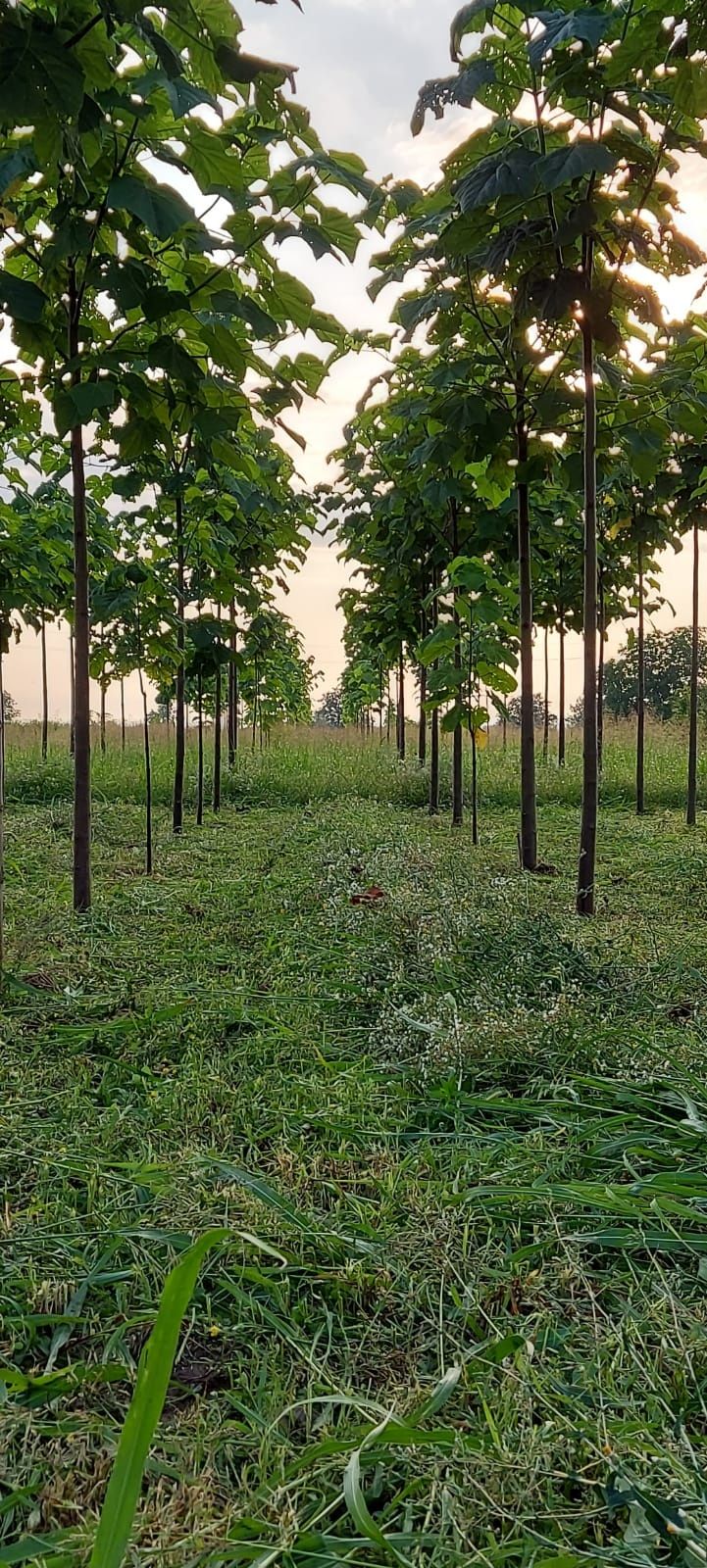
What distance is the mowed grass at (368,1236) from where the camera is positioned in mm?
870

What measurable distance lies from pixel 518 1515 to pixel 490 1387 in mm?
184

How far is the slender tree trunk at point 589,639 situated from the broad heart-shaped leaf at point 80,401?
7.29ft

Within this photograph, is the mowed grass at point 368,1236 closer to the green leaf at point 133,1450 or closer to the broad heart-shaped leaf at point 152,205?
the green leaf at point 133,1450

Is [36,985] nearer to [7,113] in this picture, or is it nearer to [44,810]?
[7,113]

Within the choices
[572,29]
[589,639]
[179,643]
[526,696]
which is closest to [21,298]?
[572,29]

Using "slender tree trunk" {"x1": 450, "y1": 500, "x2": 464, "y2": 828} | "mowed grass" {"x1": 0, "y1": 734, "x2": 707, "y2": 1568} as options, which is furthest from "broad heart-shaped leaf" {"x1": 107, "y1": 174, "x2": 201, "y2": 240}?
"slender tree trunk" {"x1": 450, "y1": 500, "x2": 464, "y2": 828}

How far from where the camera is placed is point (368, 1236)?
134 centimetres

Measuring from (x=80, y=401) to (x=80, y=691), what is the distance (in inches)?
64.0

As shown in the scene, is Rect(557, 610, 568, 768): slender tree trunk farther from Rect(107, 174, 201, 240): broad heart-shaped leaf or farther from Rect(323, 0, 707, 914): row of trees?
Rect(107, 174, 201, 240): broad heart-shaped leaf

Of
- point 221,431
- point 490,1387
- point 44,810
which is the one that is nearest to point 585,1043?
point 490,1387

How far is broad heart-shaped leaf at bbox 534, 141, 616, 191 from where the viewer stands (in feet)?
8.48

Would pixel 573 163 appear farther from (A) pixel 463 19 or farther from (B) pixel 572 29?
(A) pixel 463 19

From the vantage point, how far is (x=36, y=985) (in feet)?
8.75

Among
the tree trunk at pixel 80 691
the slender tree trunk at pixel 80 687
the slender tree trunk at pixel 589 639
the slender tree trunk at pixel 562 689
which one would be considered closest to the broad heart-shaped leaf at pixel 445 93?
the slender tree trunk at pixel 589 639
